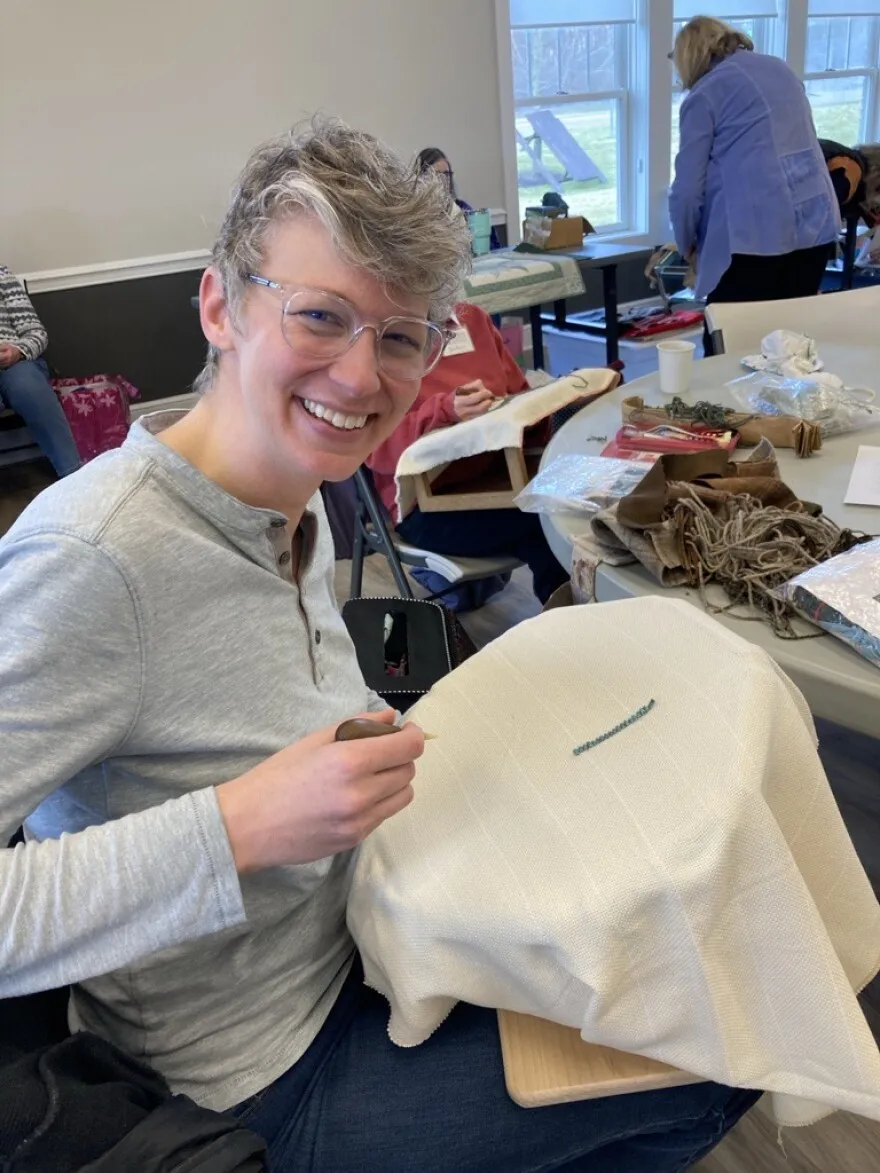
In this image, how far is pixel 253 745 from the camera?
2.61 feet

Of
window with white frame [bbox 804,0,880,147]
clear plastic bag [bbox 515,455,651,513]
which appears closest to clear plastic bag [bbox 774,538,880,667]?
clear plastic bag [bbox 515,455,651,513]

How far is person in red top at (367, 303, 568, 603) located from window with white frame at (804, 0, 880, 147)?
5614 mm

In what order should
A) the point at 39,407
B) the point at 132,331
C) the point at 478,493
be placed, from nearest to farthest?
1. the point at 478,493
2. the point at 39,407
3. the point at 132,331

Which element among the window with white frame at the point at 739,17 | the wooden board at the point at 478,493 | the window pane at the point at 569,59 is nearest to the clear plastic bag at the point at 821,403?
the wooden board at the point at 478,493

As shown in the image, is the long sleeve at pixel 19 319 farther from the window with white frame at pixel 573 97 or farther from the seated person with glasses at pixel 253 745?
the seated person with glasses at pixel 253 745

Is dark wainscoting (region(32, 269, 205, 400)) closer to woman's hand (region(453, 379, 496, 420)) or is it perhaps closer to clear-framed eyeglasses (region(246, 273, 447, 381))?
woman's hand (region(453, 379, 496, 420))

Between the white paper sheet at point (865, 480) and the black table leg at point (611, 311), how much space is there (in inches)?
118

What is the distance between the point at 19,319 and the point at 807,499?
3.84 meters

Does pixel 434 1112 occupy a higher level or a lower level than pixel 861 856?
higher

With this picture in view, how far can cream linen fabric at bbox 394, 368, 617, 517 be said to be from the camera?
193 cm

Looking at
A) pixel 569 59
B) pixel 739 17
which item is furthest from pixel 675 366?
pixel 739 17

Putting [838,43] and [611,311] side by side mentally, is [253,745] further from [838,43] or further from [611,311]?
[838,43]

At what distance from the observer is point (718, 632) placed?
0.89m

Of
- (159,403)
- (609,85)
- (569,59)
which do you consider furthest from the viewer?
(609,85)
